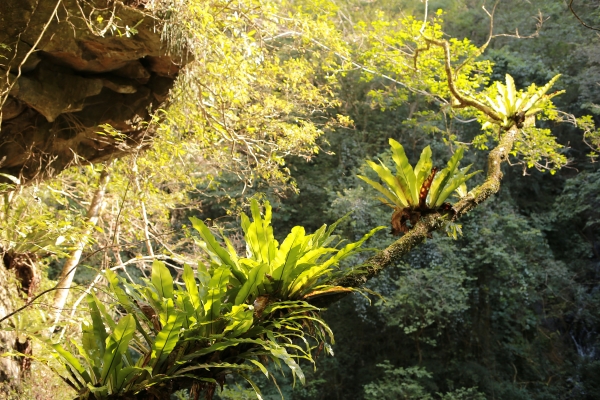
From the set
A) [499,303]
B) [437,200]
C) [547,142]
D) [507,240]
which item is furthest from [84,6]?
[499,303]

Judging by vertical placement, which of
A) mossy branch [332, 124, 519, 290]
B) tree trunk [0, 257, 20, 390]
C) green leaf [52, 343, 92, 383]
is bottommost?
tree trunk [0, 257, 20, 390]

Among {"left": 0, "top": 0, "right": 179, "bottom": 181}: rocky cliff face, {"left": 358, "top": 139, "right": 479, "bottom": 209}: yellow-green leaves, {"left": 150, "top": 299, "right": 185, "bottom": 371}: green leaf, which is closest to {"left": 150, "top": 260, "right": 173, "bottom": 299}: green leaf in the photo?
{"left": 150, "top": 299, "right": 185, "bottom": 371}: green leaf

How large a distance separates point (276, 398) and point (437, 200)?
281 inches

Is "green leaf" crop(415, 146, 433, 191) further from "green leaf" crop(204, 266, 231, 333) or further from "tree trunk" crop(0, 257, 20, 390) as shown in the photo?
"tree trunk" crop(0, 257, 20, 390)

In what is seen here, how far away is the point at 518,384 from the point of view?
8.63m

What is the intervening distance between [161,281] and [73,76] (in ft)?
8.40

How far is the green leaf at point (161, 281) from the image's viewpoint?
51.6 inches

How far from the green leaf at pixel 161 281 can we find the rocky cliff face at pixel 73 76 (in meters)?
1.71

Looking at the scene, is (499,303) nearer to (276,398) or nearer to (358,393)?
(358,393)

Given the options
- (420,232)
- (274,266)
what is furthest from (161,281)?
(420,232)

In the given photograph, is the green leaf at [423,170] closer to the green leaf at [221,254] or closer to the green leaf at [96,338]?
the green leaf at [221,254]

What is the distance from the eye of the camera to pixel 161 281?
1312 millimetres

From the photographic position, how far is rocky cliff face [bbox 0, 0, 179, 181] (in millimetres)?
2857

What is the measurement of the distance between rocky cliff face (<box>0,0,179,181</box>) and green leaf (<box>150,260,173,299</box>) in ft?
5.62
